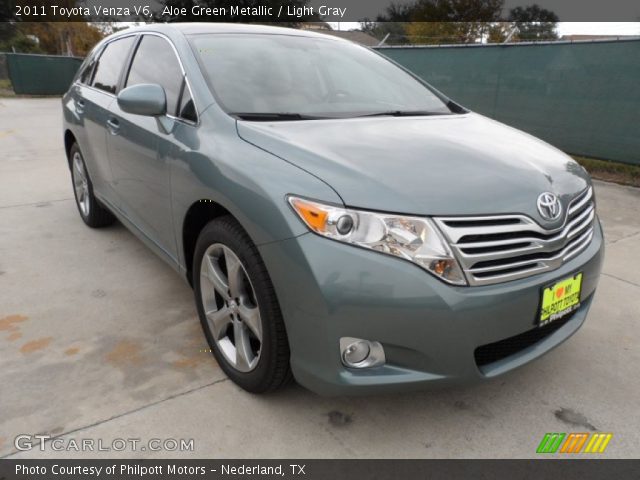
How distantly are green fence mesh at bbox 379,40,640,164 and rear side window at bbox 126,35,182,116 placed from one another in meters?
5.77

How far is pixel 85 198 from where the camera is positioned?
4344 mm

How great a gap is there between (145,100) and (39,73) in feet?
72.0

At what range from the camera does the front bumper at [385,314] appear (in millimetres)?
1670

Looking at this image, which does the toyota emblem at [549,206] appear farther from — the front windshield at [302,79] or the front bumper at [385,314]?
the front windshield at [302,79]

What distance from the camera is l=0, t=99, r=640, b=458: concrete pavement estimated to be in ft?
6.54

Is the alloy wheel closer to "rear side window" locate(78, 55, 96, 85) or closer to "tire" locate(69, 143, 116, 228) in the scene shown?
"tire" locate(69, 143, 116, 228)

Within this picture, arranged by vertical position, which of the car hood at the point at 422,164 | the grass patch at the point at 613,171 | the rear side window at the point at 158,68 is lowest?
the grass patch at the point at 613,171

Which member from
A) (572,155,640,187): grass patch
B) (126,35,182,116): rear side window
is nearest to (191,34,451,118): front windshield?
(126,35,182,116): rear side window

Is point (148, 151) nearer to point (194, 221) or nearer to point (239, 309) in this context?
point (194, 221)

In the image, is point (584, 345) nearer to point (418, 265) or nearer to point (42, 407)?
point (418, 265)

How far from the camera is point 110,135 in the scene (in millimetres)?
3271

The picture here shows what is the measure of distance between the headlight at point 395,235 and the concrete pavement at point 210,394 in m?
0.75

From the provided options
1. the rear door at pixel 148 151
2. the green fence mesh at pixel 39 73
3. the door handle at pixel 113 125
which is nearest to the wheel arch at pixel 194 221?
the rear door at pixel 148 151
